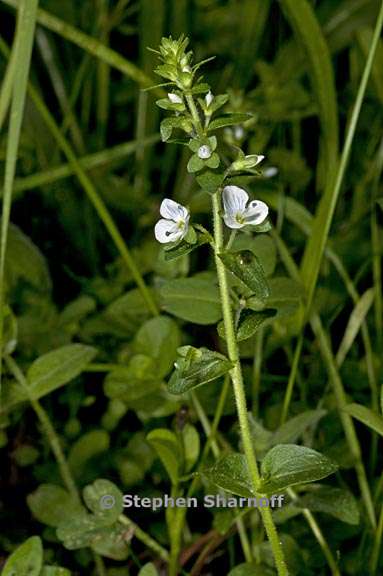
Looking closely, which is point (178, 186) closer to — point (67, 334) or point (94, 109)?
point (94, 109)

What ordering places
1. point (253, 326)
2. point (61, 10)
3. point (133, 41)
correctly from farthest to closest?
1. point (133, 41)
2. point (61, 10)
3. point (253, 326)

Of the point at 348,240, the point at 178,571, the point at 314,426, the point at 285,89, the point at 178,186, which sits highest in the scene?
the point at 285,89

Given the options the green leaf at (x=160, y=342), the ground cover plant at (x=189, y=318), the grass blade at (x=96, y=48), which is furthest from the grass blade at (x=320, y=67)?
the green leaf at (x=160, y=342)

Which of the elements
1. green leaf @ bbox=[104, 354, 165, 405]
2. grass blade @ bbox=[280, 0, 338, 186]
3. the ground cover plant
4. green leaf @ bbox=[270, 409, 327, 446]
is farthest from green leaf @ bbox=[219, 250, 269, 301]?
grass blade @ bbox=[280, 0, 338, 186]

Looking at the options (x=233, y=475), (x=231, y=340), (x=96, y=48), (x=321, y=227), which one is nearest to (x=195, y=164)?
(x=231, y=340)

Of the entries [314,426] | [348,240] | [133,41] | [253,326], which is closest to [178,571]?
[314,426]

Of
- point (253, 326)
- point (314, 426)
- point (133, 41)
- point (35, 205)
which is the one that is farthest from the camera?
point (133, 41)
